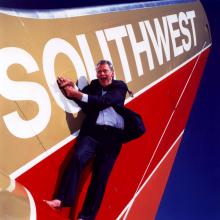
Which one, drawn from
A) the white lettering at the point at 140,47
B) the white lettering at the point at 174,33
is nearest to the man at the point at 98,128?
the white lettering at the point at 140,47

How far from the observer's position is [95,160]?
3385 millimetres

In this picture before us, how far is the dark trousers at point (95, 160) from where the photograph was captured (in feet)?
10.3

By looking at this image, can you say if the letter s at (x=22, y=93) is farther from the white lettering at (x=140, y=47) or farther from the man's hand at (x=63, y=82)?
the white lettering at (x=140, y=47)

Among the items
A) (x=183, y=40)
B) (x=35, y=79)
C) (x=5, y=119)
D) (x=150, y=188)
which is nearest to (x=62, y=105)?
(x=35, y=79)

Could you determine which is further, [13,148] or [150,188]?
[150,188]

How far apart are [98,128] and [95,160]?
0.24m

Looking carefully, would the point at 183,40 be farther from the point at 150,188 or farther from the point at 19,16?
→ the point at 19,16

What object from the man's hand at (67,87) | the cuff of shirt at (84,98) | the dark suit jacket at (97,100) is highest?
the man's hand at (67,87)

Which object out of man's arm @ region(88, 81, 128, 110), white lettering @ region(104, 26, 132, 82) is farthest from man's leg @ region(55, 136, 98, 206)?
white lettering @ region(104, 26, 132, 82)

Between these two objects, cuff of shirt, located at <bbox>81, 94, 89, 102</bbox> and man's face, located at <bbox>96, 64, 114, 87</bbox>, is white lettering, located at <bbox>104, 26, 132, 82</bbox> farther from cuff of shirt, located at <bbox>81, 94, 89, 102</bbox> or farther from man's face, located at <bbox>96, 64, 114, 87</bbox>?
cuff of shirt, located at <bbox>81, 94, 89, 102</bbox>

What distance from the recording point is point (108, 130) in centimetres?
331

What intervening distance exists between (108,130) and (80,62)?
567 millimetres

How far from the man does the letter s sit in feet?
0.80

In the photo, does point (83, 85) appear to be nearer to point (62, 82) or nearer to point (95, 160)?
point (62, 82)
